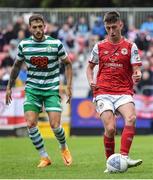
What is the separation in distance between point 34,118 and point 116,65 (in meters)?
1.99

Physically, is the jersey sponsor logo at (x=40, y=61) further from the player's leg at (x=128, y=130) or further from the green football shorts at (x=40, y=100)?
the player's leg at (x=128, y=130)

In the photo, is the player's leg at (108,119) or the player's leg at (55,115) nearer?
the player's leg at (108,119)

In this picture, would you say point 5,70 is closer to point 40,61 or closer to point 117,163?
point 40,61

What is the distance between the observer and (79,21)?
3033 cm

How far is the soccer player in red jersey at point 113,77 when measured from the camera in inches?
455

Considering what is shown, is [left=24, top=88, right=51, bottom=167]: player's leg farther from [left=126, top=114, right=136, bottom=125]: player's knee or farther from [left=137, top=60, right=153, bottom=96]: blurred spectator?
[left=137, top=60, right=153, bottom=96]: blurred spectator

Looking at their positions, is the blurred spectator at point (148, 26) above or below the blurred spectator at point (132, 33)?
above

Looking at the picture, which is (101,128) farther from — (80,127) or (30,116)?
(30,116)

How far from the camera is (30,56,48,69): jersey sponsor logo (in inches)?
512

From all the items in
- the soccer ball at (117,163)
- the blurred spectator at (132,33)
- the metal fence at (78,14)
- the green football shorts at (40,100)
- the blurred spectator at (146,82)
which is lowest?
the blurred spectator at (146,82)

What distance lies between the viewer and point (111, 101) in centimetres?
1173

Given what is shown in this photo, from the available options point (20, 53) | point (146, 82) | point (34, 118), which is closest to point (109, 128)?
point (34, 118)

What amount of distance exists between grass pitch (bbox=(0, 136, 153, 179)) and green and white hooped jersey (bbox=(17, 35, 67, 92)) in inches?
55.5

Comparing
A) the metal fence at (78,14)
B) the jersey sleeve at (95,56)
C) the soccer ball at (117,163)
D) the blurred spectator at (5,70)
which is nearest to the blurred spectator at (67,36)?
the metal fence at (78,14)
